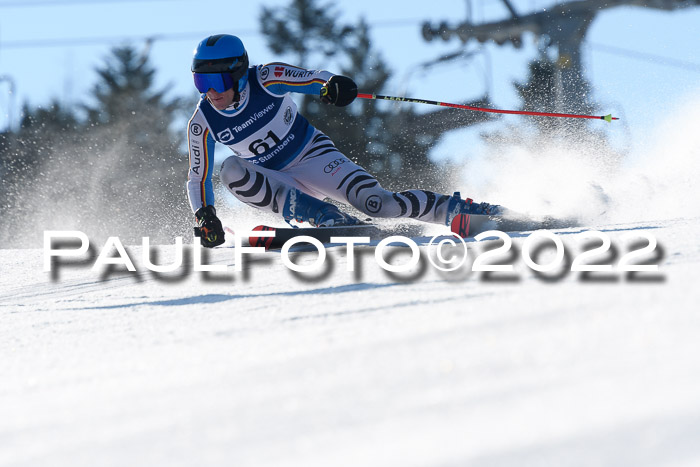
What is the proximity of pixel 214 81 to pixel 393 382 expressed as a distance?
3.28m

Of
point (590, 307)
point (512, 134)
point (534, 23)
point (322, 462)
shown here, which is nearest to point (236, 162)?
point (590, 307)

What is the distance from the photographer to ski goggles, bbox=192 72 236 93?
14.1 ft

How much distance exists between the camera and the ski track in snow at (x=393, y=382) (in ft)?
3.40

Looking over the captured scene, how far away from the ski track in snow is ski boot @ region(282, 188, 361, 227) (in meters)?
2.22

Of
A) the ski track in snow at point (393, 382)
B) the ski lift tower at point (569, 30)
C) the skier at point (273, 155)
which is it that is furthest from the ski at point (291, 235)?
the ski lift tower at point (569, 30)

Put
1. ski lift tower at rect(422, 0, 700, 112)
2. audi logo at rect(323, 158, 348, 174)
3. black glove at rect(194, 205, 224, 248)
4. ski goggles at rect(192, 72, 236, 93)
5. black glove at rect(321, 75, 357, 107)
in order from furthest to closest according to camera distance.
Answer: ski lift tower at rect(422, 0, 700, 112)
audi logo at rect(323, 158, 348, 174)
black glove at rect(194, 205, 224, 248)
ski goggles at rect(192, 72, 236, 93)
black glove at rect(321, 75, 357, 107)

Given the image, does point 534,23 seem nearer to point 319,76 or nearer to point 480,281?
point 319,76

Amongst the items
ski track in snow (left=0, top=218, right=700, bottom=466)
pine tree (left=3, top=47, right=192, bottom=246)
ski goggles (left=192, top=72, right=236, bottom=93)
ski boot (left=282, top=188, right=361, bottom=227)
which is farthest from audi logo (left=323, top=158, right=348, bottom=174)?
pine tree (left=3, top=47, right=192, bottom=246)

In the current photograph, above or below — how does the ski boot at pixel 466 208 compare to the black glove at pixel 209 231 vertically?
above

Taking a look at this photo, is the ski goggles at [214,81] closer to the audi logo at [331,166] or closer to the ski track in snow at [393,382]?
→ the audi logo at [331,166]

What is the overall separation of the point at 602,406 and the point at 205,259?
11.3ft

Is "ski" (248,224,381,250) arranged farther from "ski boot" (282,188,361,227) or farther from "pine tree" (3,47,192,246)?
"pine tree" (3,47,192,246)

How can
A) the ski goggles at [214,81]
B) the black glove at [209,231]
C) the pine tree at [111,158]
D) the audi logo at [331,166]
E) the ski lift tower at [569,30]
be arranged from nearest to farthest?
the ski goggles at [214,81] → the black glove at [209,231] → the audi logo at [331,166] → the ski lift tower at [569,30] → the pine tree at [111,158]

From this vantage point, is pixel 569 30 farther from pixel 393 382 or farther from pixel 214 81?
pixel 393 382
